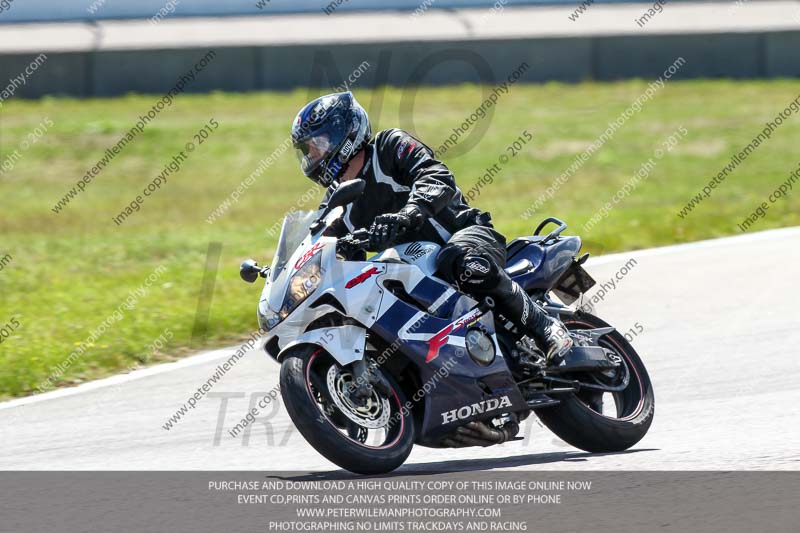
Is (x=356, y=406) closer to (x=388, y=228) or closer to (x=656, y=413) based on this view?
(x=388, y=228)

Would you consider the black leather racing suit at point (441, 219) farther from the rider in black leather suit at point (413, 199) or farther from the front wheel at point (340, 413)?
the front wheel at point (340, 413)

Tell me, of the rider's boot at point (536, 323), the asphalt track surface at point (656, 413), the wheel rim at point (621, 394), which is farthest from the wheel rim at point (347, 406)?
the wheel rim at point (621, 394)

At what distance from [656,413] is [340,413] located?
2518 millimetres

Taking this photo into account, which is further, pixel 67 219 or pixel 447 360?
pixel 67 219

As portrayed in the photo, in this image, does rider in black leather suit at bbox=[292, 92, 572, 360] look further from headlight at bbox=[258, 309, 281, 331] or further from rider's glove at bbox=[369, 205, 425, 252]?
headlight at bbox=[258, 309, 281, 331]

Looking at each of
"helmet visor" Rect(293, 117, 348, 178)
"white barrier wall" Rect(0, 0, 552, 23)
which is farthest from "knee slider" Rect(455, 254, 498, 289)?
"white barrier wall" Rect(0, 0, 552, 23)

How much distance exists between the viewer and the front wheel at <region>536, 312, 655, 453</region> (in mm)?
6691

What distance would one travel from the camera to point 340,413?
5.90m

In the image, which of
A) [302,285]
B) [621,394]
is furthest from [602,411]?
[302,285]

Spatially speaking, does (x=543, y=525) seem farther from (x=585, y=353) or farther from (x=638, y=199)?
(x=638, y=199)

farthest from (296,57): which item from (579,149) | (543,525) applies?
(543,525)

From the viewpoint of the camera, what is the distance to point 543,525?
506 cm

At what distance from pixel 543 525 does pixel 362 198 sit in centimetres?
226

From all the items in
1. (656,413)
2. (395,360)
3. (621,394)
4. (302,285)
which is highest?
(302,285)
